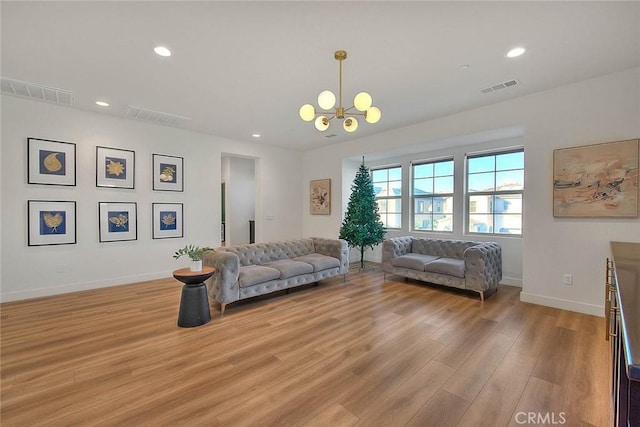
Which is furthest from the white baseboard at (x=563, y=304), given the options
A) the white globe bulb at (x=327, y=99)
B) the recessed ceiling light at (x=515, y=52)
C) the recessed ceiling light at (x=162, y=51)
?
the recessed ceiling light at (x=162, y=51)

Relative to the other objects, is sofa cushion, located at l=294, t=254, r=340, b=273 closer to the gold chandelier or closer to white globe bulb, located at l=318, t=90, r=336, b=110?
the gold chandelier

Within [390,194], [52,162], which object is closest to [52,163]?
[52,162]

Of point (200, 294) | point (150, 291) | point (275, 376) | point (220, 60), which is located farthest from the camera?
point (150, 291)

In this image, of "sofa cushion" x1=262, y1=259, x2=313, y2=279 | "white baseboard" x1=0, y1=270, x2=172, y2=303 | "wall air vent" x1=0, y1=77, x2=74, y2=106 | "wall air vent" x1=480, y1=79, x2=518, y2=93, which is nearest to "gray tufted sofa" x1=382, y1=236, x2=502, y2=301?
"sofa cushion" x1=262, y1=259, x2=313, y2=279

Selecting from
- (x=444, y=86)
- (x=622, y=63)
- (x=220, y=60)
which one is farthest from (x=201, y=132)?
(x=622, y=63)

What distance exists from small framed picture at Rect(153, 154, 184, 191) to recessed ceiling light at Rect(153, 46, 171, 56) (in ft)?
9.35

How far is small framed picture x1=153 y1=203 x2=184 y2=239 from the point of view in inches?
204

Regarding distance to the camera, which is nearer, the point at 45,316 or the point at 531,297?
the point at 45,316

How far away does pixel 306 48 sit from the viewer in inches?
106

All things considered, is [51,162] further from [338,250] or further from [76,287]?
[338,250]

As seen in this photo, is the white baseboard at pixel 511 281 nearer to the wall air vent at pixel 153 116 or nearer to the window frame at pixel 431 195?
the window frame at pixel 431 195

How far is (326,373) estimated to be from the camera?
2238 millimetres

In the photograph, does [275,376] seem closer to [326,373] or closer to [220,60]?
[326,373]

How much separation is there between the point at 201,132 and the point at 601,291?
695cm
